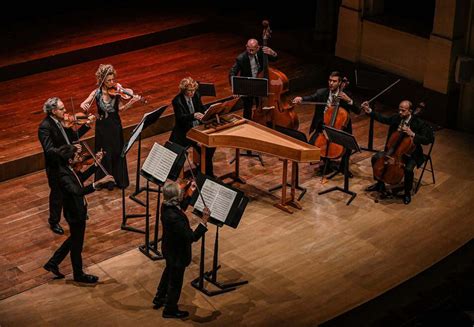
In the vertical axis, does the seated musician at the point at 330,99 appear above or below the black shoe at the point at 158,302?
above

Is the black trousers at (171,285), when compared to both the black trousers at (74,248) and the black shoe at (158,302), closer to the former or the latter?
the black shoe at (158,302)

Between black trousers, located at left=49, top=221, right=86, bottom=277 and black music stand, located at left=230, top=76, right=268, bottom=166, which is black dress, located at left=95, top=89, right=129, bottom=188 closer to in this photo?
black music stand, located at left=230, top=76, right=268, bottom=166

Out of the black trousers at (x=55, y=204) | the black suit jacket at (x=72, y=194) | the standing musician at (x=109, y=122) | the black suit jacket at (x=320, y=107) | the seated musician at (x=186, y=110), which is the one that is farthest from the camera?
the black suit jacket at (x=320, y=107)

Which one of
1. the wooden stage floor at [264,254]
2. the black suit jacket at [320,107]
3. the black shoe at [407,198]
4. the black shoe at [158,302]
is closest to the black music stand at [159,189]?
the wooden stage floor at [264,254]

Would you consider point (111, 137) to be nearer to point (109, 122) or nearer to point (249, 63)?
point (109, 122)

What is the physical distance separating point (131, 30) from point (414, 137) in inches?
202

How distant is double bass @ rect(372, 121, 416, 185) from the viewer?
336 inches

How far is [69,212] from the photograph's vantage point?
725 cm

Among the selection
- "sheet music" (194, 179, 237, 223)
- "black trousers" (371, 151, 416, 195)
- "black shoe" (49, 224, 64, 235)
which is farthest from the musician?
"sheet music" (194, 179, 237, 223)

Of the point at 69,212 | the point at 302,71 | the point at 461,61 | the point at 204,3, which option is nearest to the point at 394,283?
the point at 69,212

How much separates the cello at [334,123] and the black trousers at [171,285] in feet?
7.99

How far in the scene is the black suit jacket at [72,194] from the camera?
717 centimetres

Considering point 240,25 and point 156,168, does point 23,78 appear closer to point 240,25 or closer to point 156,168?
point 240,25

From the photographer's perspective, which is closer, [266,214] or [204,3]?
[266,214]
